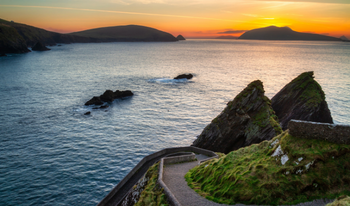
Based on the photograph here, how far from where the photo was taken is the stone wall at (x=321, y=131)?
48.0 feet

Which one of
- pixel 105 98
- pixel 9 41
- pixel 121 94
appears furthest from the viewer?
pixel 9 41

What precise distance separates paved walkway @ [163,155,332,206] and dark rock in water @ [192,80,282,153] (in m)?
9.79

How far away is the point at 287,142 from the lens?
1634 centimetres

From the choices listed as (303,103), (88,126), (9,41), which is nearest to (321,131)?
(303,103)

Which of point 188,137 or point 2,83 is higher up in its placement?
point 2,83

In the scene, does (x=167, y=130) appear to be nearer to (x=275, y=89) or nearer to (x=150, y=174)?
(x=150, y=174)

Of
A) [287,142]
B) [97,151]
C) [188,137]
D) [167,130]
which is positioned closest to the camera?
[287,142]

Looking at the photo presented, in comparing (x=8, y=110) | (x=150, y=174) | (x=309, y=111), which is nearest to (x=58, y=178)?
(x=150, y=174)

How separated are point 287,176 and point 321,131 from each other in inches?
150

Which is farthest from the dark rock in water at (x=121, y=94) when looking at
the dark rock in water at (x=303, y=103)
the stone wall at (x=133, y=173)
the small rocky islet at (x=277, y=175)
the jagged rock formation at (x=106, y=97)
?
the small rocky islet at (x=277, y=175)

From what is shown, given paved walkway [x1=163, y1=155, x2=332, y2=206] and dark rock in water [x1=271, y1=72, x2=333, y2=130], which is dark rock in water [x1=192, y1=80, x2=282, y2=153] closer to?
dark rock in water [x1=271, y1=72, x2=333, y2=130]

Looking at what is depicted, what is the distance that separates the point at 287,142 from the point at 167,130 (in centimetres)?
3131

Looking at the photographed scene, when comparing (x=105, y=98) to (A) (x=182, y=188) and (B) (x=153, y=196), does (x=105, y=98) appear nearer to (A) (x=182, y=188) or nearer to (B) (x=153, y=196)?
(B) (x=153, y=196)

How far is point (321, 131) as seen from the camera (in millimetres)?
15305
